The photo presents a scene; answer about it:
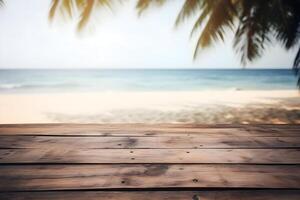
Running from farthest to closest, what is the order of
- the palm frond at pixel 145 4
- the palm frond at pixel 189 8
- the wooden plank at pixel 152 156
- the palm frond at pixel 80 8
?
the palm frond at pixel 189 8 → the palm frond at pixel 145 4 → the palm frond at pixel 80 8 → the wooden plank at pixel 152 156

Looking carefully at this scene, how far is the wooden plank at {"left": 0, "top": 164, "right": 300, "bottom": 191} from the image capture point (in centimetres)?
77

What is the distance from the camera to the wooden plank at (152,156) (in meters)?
0.95

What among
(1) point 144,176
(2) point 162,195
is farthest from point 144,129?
(2) point 162,195

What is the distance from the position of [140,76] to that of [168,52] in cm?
230

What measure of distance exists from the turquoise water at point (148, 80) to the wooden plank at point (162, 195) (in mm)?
10457

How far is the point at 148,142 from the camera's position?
1174 millimetres

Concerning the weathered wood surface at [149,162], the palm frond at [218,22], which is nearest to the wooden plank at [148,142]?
the weathered wood surface at [149,162]

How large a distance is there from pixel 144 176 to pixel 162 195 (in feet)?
0.42

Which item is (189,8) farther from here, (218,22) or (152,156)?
(152,156)

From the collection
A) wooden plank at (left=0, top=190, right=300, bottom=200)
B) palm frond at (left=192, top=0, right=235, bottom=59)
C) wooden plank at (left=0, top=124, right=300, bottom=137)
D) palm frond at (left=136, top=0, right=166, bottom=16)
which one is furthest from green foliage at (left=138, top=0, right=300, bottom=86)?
wooden plank at (left=0, top=190, right=300, bottom=200)

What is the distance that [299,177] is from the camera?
32.4 inches

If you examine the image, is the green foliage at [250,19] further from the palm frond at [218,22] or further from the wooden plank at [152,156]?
the wooden plank at [152,156]

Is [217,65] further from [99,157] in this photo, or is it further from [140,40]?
A: [99,157]

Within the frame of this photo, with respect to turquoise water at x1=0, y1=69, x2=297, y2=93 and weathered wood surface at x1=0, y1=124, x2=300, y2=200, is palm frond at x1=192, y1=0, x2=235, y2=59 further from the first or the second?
turquoise water at x1=0, y1=69, x2=297, y2=93
